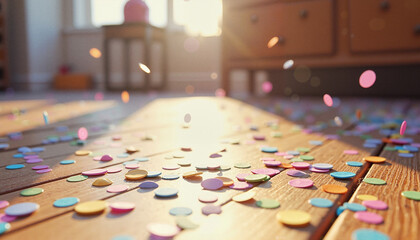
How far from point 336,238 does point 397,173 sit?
34cm

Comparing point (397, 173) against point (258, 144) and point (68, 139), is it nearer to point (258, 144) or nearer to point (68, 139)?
point (258, 144)

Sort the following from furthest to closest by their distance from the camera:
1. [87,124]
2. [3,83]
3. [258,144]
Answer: [3,83] → [87,124] → [258,144]

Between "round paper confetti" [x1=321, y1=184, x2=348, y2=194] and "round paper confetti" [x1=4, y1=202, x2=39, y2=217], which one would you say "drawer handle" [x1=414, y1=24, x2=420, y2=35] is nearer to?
"round paper confetti" [x1=321, y1=184, x2=348, y2=194]

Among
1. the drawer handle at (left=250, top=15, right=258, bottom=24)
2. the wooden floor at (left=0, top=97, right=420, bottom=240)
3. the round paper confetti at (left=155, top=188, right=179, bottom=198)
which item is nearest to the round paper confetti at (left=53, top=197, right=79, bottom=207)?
the wooden floor at (left=0, top=97, right=420, bottom=240)

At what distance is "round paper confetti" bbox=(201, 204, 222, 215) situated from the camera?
43 centimetres

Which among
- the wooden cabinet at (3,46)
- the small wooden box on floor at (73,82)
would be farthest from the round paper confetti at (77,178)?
the wooden cabinet at (3,46)

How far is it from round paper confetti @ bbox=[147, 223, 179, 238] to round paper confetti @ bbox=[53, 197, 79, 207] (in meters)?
0.14

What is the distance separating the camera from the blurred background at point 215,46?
2199mm

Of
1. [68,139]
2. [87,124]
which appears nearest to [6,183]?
[68,139]

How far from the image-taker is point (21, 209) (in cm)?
43

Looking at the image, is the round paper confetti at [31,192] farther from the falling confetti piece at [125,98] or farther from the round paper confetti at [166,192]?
the falling confetti piece at [125,98]

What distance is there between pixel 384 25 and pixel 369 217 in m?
2.02

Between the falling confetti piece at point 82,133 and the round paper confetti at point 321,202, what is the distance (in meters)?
0.76

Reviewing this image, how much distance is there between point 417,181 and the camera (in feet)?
1.89
